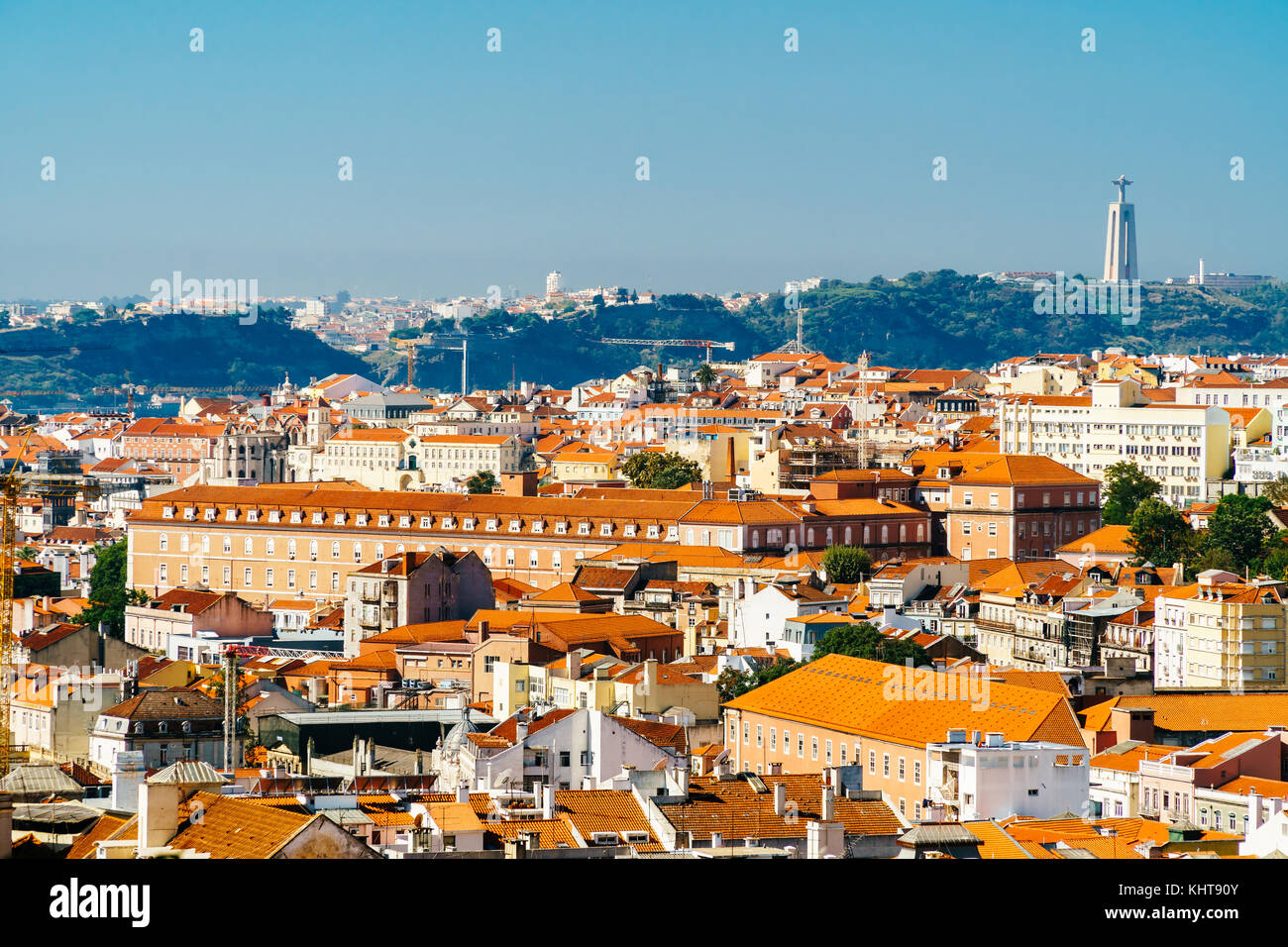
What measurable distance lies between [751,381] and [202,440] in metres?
25.4

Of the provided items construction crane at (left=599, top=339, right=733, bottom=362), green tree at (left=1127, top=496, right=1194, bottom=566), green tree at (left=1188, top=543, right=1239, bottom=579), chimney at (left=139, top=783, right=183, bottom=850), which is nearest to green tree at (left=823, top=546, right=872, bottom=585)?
green tree at (left=1127, top=496, right=1194, bottom=566)

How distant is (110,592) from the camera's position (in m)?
44.4

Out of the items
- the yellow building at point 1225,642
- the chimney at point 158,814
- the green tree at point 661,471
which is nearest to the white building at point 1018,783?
the chimney at point 158,814

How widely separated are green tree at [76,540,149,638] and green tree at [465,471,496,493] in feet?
35.9

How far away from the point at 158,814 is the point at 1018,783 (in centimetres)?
→ 882

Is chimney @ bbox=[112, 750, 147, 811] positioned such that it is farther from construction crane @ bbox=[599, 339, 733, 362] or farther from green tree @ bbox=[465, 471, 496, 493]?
construction crane @ bbox=[599, 339, 733, 362]

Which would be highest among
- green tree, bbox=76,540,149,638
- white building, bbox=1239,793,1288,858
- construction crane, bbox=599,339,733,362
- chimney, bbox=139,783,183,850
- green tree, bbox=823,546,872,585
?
construction crane, bbox=599,339,733,362

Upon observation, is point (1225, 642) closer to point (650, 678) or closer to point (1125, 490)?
point (650, 678)

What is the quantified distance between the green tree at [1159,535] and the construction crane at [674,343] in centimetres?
10132

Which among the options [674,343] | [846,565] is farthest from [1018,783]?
[674,343]

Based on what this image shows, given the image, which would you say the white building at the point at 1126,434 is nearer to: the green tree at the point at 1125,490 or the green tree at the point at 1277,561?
the green tree at the point at 1125,490

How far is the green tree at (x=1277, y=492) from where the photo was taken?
49438mm

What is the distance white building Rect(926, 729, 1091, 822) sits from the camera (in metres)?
16.8

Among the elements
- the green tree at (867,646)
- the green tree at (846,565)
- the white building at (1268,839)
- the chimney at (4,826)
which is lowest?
the green tree at (846,565)
